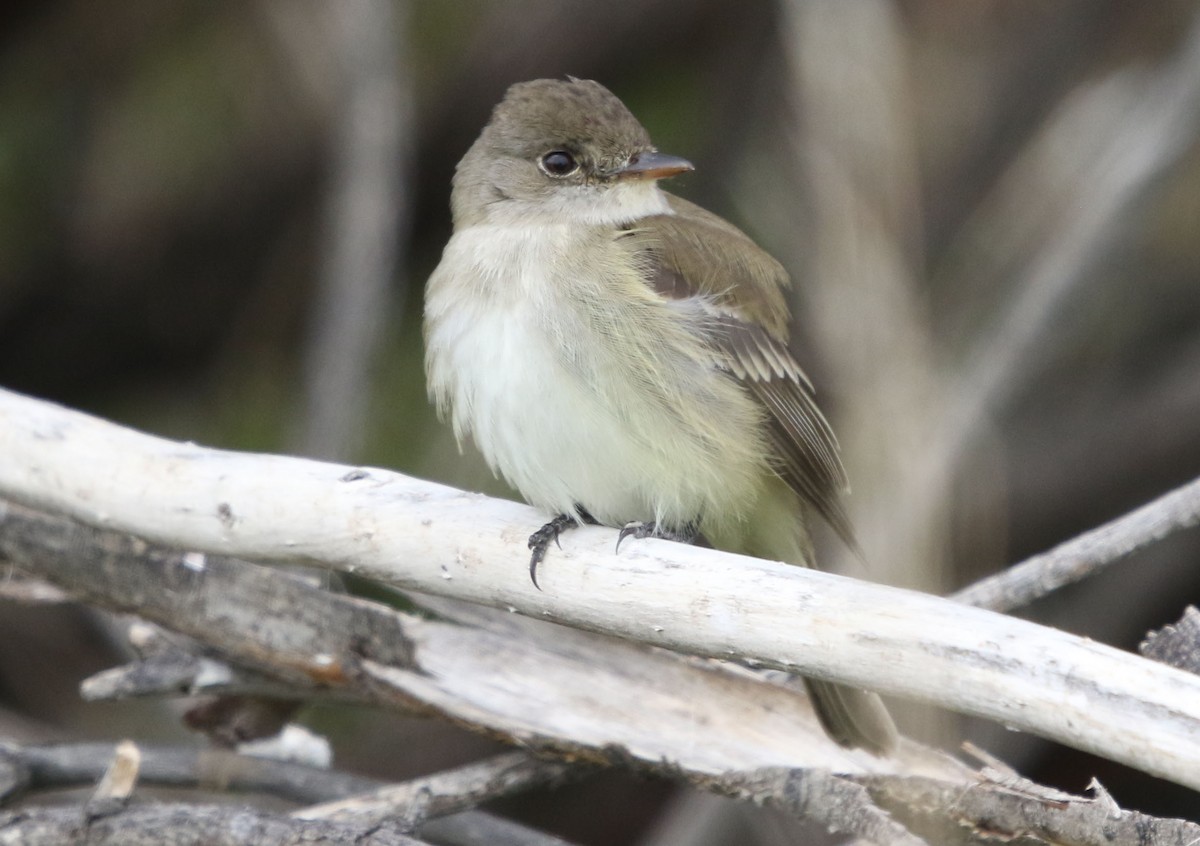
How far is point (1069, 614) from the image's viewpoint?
5047 mm

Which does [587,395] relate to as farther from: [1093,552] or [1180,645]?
[1180,645]

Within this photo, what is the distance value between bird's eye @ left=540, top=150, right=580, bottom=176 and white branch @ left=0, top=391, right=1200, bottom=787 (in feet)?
3.70

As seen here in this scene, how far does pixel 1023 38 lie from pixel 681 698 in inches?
147

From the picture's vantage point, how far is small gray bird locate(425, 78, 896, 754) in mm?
3189

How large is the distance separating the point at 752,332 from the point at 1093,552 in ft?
3.50

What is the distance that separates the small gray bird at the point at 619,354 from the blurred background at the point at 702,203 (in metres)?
0.53

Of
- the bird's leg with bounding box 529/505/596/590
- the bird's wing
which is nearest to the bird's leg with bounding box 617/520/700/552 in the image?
the bird's leg with bounding box 529/505/596/590

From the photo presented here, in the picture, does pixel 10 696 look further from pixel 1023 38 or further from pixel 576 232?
pixel 1023 38

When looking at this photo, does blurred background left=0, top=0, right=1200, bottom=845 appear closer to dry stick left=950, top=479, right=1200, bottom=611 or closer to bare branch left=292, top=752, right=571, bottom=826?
dry stick left=950, top=479, right=1200, bottom=611

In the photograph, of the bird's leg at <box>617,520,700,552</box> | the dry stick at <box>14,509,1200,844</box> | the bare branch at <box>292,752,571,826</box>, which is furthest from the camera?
the bird's leg at <box>617,520,700,552</box>

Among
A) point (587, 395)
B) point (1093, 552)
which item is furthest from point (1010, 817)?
point (587, 395)

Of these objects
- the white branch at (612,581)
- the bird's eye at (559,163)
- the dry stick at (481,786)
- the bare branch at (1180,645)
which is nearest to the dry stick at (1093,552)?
the bare branch at (1180,645)

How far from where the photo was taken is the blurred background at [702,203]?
4.64 meters

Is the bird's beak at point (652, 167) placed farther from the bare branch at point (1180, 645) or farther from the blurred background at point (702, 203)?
the bare branch at point (1180, 645)
